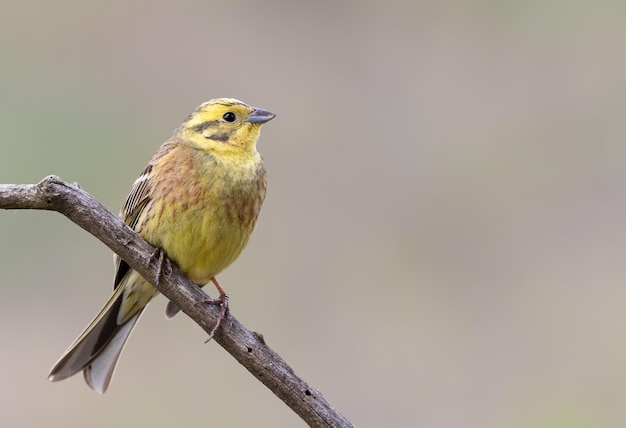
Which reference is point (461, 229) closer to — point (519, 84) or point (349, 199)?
point (349, 199)

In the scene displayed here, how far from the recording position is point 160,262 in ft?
8.18

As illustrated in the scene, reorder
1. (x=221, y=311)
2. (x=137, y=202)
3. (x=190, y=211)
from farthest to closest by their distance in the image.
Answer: (x=137, y=202), (x=190, y=211), (x=221, y=311)

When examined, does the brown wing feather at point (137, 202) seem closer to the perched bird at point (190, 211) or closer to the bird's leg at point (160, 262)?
the perched bird at point (190, 211)

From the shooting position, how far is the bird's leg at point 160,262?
2441 millimetres

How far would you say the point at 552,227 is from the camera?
4840 mm

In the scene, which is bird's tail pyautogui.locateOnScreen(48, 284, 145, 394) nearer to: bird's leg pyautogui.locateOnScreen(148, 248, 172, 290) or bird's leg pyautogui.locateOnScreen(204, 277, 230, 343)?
bird's leg pyautogui.locateOnScreen(148, 248, 172, 290)

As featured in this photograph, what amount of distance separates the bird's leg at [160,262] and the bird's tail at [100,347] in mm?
Result: 290

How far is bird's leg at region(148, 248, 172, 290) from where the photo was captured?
244 cm

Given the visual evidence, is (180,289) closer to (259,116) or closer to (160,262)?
(160,262)

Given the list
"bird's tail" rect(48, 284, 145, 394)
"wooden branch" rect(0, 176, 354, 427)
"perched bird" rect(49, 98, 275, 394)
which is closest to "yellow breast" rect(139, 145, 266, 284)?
"perched bird" rect(49, 98, 275, 394)

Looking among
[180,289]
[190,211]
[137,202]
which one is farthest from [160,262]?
[137,202]

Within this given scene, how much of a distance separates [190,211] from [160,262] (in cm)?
20

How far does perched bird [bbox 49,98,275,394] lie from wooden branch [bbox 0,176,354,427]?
0.09 m

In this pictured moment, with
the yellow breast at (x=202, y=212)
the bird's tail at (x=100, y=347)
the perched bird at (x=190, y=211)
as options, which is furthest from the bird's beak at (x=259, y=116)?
the bird's tail at (x=100, y=347)
